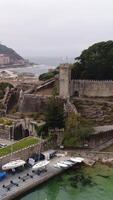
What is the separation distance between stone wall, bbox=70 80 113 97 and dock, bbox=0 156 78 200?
1423 cm

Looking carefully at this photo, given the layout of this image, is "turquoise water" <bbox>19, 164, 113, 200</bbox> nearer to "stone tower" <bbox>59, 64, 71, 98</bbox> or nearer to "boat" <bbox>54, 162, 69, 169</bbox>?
"boat" <bbox>54, 162, 69, 169</bbox>

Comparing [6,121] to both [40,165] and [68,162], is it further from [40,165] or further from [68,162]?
[40,165]

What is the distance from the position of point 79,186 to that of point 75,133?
26.6 feet

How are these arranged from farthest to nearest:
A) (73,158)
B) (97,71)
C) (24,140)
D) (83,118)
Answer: (97,71) < (83,118) < (24,140) < (73,158)

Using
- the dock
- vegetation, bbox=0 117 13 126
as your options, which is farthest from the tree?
the dock

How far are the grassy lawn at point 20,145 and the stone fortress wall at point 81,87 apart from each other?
9.48 m

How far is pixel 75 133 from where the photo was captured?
44.0 m

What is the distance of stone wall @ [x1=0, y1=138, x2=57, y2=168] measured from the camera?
3929 centimetres

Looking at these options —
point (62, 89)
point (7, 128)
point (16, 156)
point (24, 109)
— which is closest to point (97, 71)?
point (62, 89)

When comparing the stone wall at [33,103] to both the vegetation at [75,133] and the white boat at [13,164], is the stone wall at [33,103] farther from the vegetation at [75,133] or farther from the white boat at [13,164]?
the white boat at [13,164]

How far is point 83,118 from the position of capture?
49031 mm

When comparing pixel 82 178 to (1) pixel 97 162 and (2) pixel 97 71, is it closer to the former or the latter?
(1) pixel 97 162

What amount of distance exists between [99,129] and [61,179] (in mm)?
9507

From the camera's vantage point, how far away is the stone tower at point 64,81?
5194 cm
